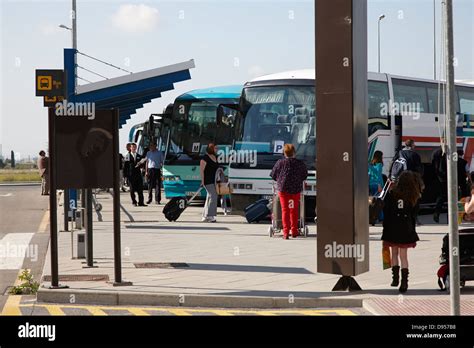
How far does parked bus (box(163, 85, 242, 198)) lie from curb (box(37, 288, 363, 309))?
63.4 ft

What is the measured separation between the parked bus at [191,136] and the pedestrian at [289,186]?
1182 centimetres

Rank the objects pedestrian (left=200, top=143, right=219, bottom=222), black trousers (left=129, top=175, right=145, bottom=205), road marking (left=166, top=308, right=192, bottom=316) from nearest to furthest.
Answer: road marking (left=166, top=308, right=192, bottom=316) → pedestrian (left=200, top=143, right=219, bottom=222) → black trousers (left=129, top=175, right=145, bottom=205)

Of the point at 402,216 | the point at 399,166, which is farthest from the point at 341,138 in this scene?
the point at 399,166

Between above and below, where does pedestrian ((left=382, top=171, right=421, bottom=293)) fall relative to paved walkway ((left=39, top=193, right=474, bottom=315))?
above

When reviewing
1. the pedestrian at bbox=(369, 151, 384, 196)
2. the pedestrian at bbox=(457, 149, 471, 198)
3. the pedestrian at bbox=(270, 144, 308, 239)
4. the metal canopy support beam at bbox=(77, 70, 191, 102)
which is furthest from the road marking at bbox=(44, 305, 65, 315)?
the pedestrian at bbox=(457, 149, 471, 198)

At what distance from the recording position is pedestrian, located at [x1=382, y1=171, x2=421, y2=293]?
11922mm

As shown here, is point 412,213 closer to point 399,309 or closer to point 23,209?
point 399,309

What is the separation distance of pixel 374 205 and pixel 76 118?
12.8 feet

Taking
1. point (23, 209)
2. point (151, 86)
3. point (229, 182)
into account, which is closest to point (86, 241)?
point (151, 86)

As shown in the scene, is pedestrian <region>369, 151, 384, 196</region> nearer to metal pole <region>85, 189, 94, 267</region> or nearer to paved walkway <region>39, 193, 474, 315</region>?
paved walkway <region>39, 193, 474, 315</region>

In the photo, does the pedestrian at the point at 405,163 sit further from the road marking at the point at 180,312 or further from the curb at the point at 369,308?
the road marking at the point at 180,312

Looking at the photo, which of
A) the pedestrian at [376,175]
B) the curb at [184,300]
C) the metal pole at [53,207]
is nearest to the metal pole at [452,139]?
the curb at [184,300]

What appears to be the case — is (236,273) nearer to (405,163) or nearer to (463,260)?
(463,260)

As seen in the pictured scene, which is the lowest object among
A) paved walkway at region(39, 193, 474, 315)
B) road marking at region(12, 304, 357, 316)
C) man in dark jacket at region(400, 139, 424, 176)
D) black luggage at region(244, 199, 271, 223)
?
road marking at region(12, 304, 357, 316)
